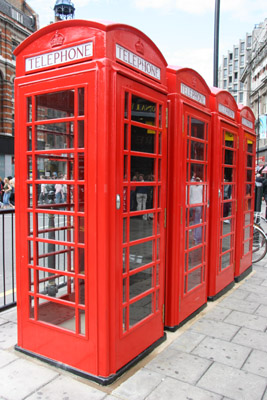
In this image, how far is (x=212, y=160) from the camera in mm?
4188

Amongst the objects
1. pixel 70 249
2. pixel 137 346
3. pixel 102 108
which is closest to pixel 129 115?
pixel 102 108

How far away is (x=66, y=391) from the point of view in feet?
8.07

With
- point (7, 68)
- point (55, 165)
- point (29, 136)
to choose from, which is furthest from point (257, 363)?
point (7, 68)

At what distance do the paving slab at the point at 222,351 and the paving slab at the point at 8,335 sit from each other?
179cm

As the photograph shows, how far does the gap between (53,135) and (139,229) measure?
1154 mm

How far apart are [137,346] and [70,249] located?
123 cm

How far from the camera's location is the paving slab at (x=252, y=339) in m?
3.27

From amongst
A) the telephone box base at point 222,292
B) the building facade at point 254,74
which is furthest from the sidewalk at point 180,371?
the building facade at point 254,74

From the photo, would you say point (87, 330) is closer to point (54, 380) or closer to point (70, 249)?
point (54, 380)

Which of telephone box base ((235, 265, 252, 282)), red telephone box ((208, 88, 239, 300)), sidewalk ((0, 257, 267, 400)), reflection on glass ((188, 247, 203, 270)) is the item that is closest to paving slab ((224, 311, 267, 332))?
sidewalk ((0, 257, 267, 400))

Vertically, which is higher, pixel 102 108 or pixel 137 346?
pixel 102 108

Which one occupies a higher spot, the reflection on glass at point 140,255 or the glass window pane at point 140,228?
the glass window pane at point 140,228

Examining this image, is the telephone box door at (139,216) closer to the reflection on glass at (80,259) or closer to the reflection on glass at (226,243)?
the reflection on glass at (80,259)

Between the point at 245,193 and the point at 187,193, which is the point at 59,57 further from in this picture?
the point at 245,193
